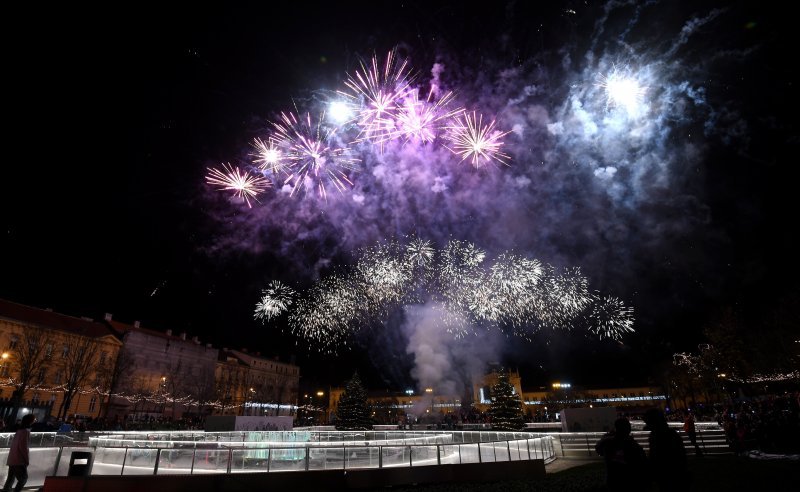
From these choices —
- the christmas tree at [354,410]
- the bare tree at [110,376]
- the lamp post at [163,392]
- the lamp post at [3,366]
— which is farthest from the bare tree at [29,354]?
the christmas tree at [354,410]

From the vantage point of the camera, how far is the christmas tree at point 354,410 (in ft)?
136

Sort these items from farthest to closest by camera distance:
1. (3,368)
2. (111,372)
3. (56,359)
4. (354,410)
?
(111,372) → (56,359) → (3,368) → (354,410)

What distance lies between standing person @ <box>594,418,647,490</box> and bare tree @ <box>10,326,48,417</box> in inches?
2331

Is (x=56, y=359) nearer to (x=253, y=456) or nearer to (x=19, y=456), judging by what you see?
(x=253, y=456)

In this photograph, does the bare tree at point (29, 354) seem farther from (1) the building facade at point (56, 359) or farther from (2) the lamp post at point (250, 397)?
(2) the lamp post at point (250, 397)

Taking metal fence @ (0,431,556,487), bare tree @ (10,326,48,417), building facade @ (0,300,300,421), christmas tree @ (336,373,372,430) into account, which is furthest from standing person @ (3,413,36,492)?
bare tree @ (10,326,48,417)

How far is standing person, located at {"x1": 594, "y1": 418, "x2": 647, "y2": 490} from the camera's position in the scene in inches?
256

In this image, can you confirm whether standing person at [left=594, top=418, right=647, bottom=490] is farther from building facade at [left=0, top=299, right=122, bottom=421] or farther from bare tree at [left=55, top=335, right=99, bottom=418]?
bare tree at [left=55, top=335, right=99, bottom=418]

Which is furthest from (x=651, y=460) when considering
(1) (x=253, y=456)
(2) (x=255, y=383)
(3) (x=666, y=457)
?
(2) (x=255, y=383)

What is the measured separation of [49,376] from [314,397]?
68.9 meters

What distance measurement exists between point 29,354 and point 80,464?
49.4 meters

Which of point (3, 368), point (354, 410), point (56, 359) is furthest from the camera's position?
point (56, 359)

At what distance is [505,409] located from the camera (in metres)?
33.2

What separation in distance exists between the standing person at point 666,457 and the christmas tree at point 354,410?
37583mm
